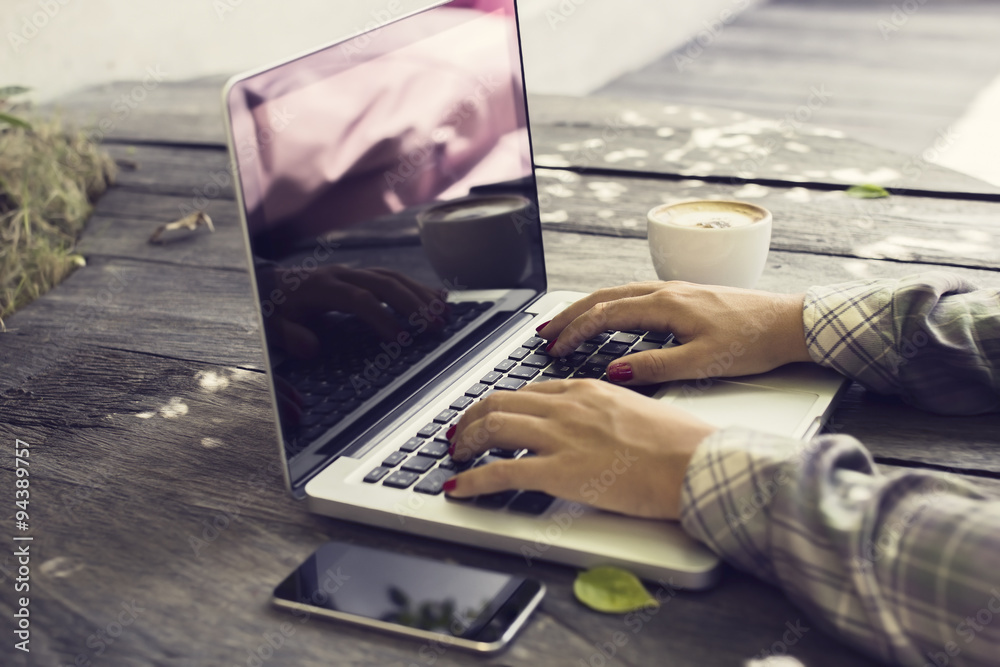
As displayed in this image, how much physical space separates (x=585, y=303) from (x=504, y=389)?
0.17 metres

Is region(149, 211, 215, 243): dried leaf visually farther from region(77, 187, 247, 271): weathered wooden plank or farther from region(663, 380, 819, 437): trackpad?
region(663, 380, 819, 437): trackpad

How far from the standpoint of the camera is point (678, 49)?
6016mm

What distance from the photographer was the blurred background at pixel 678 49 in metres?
3.55

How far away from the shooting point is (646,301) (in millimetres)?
983

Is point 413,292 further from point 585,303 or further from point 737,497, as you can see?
point 737,497

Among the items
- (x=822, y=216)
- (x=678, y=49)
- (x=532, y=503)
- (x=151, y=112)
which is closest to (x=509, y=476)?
(x=532, y=503)

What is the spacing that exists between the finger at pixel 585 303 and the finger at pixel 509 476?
12.4 inches

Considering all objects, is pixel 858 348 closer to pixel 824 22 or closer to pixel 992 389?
pixel 992 389

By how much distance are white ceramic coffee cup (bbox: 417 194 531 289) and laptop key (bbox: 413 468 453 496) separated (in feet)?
0.89

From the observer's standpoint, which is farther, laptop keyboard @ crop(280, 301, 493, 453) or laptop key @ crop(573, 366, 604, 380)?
laptop key @ crop(573, 366, 604, 380)

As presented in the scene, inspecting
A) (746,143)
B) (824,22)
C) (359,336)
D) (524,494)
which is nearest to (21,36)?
(746,143)

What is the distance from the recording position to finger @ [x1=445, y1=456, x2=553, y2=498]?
2.37ft

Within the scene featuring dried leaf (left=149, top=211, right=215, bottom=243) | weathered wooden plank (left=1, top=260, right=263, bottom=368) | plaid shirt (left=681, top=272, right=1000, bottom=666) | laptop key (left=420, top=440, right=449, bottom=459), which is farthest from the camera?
dried leaf (left=149, top=211, right=215, bottom=243)

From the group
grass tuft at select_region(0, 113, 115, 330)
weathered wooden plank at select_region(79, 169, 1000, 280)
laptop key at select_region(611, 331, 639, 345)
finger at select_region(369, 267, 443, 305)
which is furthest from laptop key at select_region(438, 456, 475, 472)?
grass tuft at select_region(0, 113, 115, 330)
